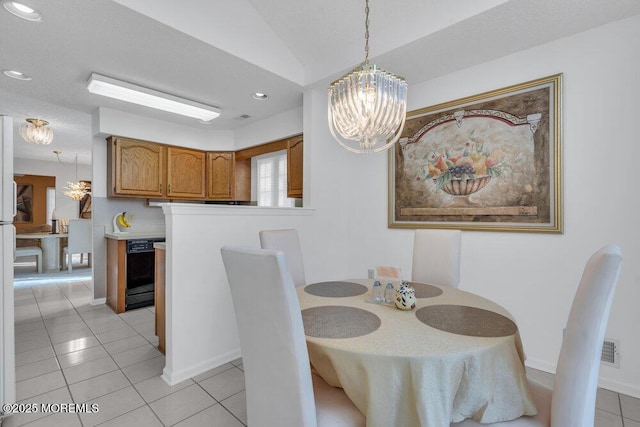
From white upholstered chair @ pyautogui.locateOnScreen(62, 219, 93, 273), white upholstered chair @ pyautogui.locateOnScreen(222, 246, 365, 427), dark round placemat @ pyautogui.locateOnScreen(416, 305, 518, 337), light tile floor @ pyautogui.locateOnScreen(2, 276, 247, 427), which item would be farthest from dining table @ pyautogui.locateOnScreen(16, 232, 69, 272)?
dark round placemat @ pyautogui.locateOnScreen(416, 305, 518, 337)

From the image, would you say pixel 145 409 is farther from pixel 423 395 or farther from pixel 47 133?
pixel 47 133

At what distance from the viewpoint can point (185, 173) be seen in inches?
165

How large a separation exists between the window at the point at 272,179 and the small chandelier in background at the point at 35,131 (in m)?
2.91

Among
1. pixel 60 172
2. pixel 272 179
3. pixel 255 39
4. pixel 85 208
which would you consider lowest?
pixel 85 208

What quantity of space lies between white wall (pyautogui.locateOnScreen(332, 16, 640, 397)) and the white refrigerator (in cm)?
305

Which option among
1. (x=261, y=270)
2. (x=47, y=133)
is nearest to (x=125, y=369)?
(x=261, y=270)

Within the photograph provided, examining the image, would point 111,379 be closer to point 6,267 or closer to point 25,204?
point 6,267

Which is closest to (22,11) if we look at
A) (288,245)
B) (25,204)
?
(288,245)

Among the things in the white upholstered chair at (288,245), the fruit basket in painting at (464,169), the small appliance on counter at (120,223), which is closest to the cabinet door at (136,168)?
the small appliance on counter at (120,223)

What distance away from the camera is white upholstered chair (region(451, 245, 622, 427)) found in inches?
32.9

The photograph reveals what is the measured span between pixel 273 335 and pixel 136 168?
3677 millimetres

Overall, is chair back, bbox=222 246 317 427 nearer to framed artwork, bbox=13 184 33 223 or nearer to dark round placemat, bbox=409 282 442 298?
dark round placemat, bbox=409 282 442 298

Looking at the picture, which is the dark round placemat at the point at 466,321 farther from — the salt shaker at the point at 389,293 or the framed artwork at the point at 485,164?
the framed artwork at the point at 485,164

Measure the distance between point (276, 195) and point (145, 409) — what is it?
294 cm
